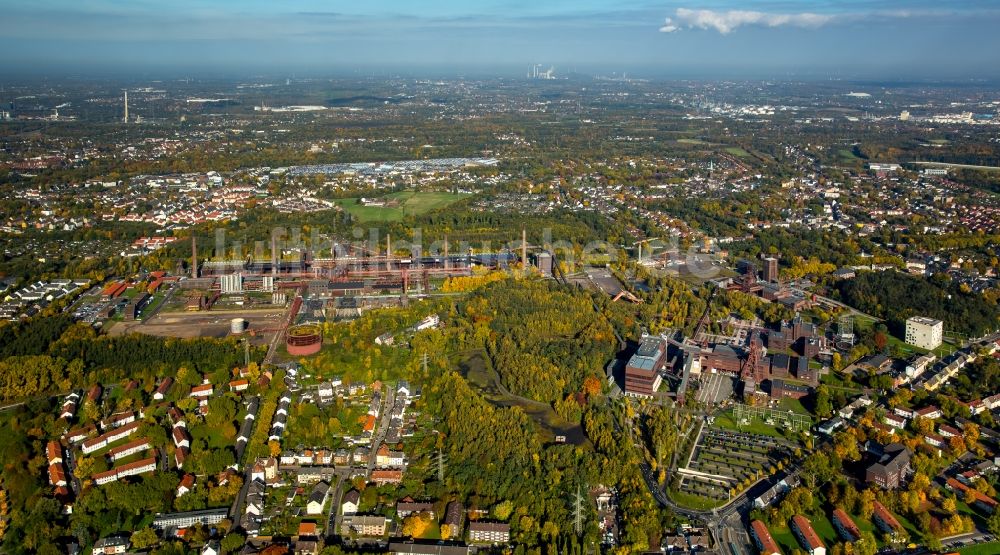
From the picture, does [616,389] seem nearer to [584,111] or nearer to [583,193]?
[583,193]

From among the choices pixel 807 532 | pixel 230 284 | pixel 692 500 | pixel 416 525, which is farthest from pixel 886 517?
pixel 230 284

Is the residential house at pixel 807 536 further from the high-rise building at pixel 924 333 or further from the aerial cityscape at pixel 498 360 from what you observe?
the high-rise building at pixel 924 333

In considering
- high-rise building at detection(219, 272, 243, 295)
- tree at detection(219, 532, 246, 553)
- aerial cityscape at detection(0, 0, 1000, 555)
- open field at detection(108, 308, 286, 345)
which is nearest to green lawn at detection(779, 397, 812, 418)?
aerial cityscape at detection(0, 0, 1000, 555)

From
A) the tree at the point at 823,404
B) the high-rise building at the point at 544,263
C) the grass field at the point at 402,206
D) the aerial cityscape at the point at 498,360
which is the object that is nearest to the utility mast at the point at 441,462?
the aerial cityscape at the point at 498,360

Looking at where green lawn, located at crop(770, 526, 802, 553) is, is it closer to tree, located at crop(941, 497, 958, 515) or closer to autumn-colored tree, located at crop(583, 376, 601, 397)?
tree, located at crop(941, 497, 958, 515)

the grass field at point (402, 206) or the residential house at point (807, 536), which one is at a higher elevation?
the grass field at point (402, 206)

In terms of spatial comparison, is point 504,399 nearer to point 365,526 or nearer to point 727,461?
point 727,461
